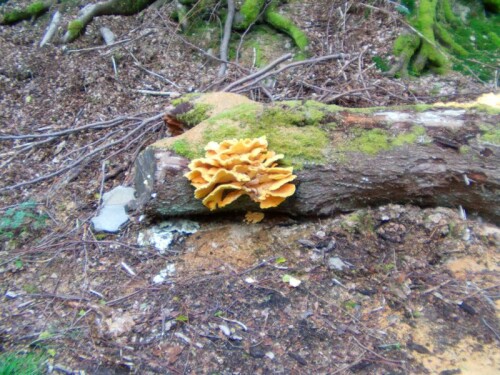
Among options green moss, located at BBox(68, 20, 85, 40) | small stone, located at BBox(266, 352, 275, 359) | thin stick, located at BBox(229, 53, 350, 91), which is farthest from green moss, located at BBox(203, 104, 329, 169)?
green moss, located at BBox(68, 20, 85, 40)

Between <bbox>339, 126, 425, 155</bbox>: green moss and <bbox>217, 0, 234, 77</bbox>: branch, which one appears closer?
<bbox>339, 126, 425, 155</bbox>: green moss

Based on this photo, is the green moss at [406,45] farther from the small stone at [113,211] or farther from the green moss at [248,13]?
the small stone at [113,211]

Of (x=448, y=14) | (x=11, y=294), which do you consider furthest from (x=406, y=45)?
(x=11, y=294)

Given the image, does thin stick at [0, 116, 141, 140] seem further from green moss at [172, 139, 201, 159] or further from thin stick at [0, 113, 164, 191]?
green moss at [172, 139, 201, 159]

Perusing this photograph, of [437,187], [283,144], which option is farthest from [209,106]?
[437,187]

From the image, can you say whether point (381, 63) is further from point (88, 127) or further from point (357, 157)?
→ point (88, 127)

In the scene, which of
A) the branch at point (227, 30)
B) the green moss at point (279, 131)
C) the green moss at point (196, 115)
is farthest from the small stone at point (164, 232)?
the branch at point (227, 30)

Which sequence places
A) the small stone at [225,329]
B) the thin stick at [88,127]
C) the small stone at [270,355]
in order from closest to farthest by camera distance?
the small stone at [270,355] < the small stone at [225,329] < the thin stick at [88,127]
